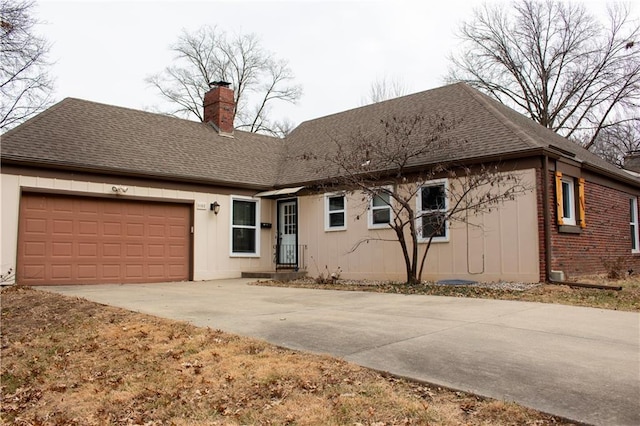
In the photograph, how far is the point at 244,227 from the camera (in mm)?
15547

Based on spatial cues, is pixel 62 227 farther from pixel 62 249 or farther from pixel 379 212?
pixel 379 212

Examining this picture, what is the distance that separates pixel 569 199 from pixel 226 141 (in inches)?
428

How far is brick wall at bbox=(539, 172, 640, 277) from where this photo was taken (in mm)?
11234

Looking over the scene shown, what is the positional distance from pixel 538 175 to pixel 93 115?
1218 cm

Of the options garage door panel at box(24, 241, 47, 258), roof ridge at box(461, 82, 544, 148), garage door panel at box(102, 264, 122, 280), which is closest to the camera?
roof ridge at box(461, 82, 544, 148)

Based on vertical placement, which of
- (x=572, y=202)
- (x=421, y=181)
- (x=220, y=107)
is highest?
(x=220, y=107)

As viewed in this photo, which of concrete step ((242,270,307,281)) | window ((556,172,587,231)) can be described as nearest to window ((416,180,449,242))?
window ((556,172,587,231))

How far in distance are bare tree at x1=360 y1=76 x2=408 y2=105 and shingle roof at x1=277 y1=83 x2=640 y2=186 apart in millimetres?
14235

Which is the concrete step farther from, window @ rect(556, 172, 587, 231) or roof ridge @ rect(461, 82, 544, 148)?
window @ rect(556, 172, 587, 231)

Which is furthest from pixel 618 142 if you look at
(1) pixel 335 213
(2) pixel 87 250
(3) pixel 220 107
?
(2) pixel 87 250

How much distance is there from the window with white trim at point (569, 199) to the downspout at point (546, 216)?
1727 millimetres

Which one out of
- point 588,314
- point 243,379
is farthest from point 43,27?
point 588,314

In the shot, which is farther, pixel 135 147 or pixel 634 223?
pixel 634 223

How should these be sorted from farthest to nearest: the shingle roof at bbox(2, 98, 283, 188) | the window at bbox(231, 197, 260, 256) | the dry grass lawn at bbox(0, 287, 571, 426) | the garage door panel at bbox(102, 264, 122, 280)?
the window at bbox(231, 197, 260, 256)
the garage door panel at bbox(102, 264, 122, 280)
the shingle roof at bbox(2, 98, 283, 188)
the dry grass lawn at bbox(0, 287, 571, 426)
